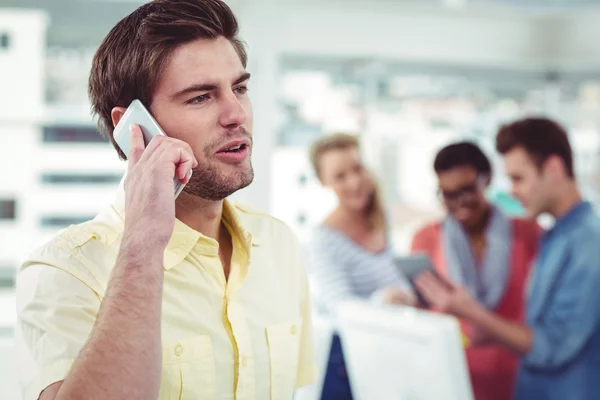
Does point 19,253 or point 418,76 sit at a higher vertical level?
point 418,76

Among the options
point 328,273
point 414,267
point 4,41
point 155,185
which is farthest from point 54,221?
point 155,185

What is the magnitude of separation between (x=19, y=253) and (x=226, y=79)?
2255 mm

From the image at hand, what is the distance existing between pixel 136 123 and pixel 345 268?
1700 mm

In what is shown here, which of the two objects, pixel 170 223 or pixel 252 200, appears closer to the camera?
pixel 170 223

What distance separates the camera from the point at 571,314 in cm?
247

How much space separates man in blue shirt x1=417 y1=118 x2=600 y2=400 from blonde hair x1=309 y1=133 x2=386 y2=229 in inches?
19.1

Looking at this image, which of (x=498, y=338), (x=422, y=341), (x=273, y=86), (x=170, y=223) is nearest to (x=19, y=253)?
(x=273, y=86)

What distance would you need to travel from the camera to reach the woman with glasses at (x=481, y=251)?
282cm

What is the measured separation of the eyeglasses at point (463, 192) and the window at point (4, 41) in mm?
1814

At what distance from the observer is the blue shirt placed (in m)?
2.47

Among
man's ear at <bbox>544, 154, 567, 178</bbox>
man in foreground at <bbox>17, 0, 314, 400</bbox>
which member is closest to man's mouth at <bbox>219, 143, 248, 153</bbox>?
man in foreground at <bbox>17, 0, 314, 400</bbox>

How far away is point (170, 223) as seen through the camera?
101 centimetres

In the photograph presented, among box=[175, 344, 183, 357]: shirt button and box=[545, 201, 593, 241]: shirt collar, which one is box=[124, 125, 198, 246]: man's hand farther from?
box=[545, 201, 593, 241]: shirt collar

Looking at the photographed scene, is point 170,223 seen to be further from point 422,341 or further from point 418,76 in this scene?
point 418,76
